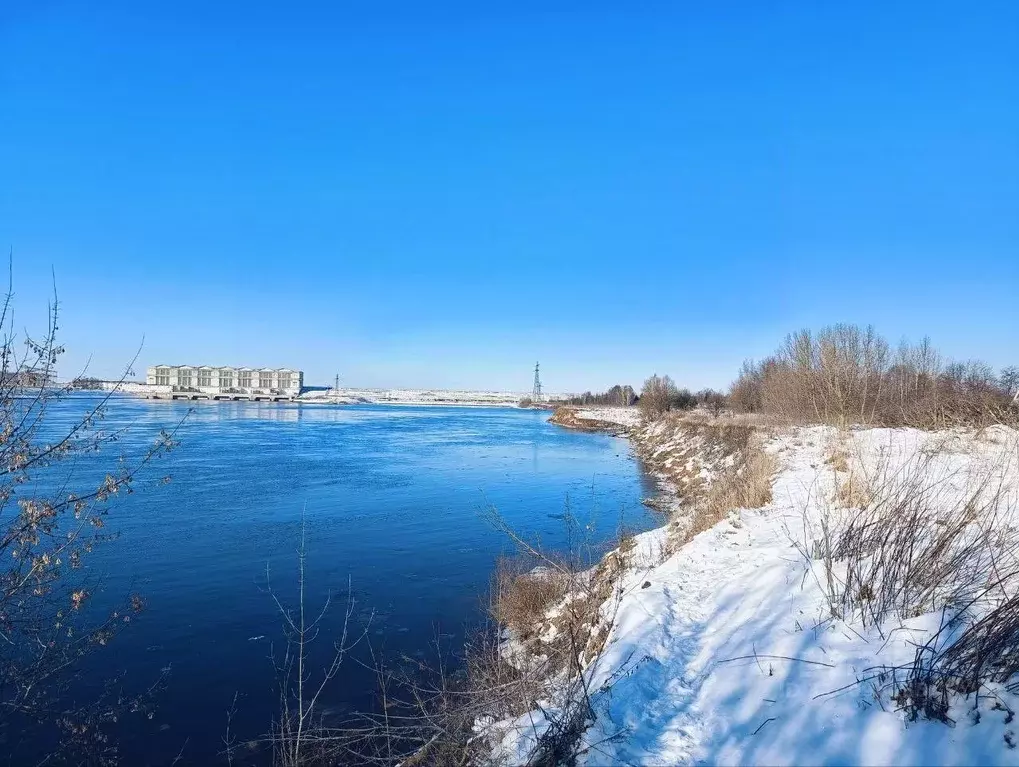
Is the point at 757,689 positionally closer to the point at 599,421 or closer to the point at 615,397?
the point at 599,421

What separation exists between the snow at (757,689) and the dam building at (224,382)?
13344 centimetres

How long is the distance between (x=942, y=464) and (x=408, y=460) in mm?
24455

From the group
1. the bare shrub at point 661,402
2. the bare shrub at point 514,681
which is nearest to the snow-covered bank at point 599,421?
the bare shrub at point 661,402

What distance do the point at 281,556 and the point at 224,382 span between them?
15080 centimetres

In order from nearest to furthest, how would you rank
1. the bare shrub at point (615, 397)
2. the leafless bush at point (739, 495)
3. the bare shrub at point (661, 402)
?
the leafless bush at point (739, 495) → the bare shrub at point (661, 402) → the bare shrub at point (615, 397)

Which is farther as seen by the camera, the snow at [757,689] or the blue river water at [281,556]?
the blue river water at [281,556]

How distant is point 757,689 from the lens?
148 inches

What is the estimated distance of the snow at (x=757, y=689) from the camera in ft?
9.97

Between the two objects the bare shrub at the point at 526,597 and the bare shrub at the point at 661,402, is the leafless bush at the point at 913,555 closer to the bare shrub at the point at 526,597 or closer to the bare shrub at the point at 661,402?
the bare shrub at the point at 526,597

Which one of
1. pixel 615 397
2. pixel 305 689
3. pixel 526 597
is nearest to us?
pixel 305 689

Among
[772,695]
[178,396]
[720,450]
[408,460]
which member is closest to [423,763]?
[772,695]

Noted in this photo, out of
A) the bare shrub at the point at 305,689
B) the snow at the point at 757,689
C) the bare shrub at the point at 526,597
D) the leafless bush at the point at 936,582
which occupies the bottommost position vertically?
the bare shrub at the point at 305,689

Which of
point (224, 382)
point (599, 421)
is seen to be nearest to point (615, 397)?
point (599, 421)

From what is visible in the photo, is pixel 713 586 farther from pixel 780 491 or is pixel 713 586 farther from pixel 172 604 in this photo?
pixel 172 604
